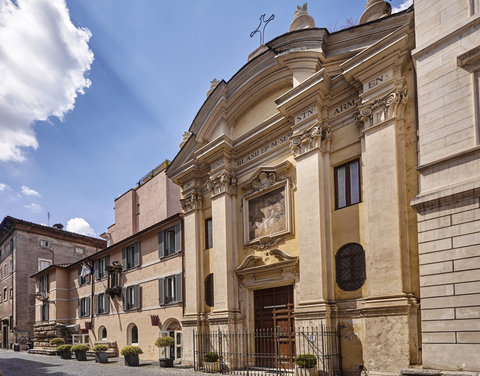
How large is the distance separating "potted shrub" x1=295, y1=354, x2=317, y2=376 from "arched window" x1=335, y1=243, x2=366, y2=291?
7.77ft

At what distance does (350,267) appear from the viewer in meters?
12.7

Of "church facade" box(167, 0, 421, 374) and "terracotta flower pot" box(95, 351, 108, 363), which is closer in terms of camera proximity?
"church facade" box(167, 0, 421, 374)

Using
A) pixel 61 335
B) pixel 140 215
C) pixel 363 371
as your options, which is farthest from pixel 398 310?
pixel 61 335

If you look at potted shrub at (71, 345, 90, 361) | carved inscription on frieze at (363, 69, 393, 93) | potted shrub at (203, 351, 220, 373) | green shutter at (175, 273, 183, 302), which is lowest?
potted shrub at (71, 345, 90, 361)

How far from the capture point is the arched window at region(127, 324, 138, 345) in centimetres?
2425

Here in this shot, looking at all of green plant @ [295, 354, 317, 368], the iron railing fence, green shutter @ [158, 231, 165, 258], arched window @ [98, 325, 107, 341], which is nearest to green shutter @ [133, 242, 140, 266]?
green shutter @ [158, 231, 165, 258]

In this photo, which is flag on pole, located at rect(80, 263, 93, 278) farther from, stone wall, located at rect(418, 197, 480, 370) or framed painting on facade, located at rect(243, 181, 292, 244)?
stone wall, located at rect(418, 197, 480, 370)

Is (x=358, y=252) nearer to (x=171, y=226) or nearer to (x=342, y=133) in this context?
(x=342, y=133)

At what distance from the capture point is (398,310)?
10.7 metres

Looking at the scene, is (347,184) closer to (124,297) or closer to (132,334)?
(124,297)

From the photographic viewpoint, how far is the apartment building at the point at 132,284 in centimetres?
2144

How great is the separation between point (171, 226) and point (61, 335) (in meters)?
16.5

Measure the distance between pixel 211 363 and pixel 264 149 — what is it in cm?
861

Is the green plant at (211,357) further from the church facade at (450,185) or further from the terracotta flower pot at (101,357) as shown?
the terracotta flower pot at (101,357)
